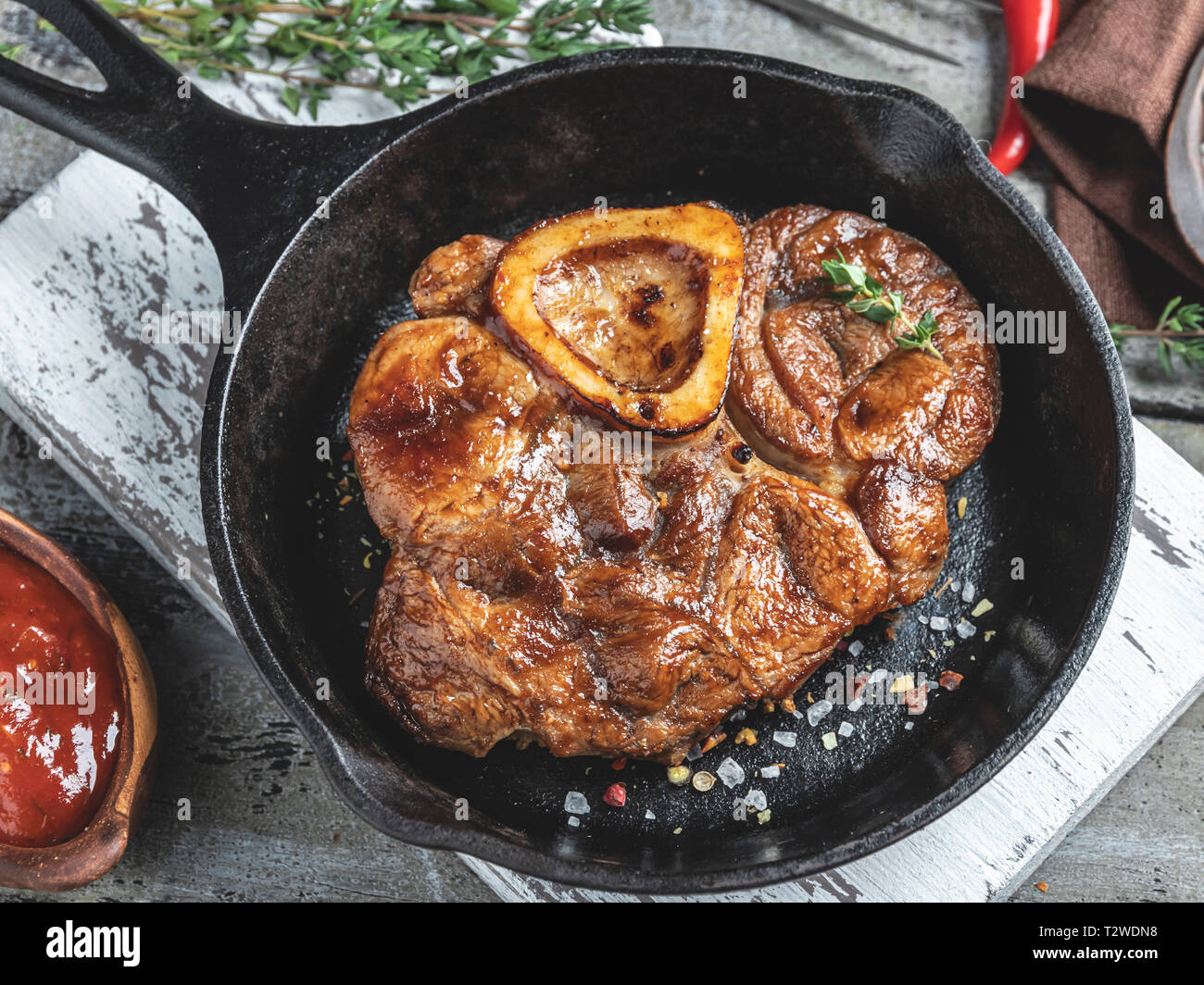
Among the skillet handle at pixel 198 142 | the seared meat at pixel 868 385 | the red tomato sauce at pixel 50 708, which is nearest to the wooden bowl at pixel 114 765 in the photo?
the red tomato sauce at pixel 50 708

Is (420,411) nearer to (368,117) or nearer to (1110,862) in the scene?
(368,117)

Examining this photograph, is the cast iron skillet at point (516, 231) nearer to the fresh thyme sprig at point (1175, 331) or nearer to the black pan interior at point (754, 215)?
the black pan interior at point (754, 215)

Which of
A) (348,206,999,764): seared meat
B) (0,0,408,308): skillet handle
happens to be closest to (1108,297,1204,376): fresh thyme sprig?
(348,206,999,764): seared meat

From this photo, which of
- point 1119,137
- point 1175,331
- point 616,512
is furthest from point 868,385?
point 1119,137

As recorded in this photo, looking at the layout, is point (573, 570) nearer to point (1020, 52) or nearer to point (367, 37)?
point (367, 37)

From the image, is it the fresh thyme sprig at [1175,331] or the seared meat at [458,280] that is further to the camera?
the fresh thyme sprig at [1175,331]
